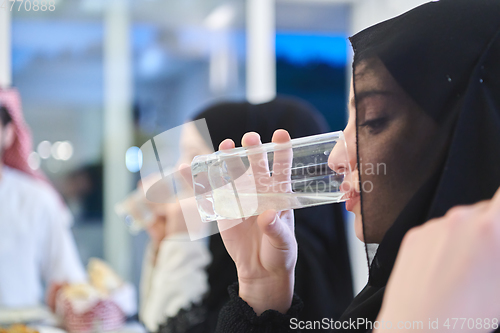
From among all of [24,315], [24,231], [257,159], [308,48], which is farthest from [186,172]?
[308,48]

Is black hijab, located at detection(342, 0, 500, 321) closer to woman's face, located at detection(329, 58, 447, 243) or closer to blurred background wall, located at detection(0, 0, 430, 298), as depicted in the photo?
woman's face, located at detection(329, 58, 447, 243)

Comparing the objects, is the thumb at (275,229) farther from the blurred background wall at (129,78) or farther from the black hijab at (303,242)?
the blurred background wall at (129,78)

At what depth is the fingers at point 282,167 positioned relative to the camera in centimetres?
48

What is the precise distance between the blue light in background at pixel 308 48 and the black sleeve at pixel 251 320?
1.25 metres

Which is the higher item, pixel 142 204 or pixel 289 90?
pixel 289 90

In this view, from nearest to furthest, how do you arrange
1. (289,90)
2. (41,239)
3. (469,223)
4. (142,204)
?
(469,223) → (142,204) → (41,239) → (289,90)

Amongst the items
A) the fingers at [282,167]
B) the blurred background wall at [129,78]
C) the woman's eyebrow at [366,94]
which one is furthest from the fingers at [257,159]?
the blurred background wall at [129,78]

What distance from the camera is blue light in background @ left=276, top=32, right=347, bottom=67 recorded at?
1760 mm

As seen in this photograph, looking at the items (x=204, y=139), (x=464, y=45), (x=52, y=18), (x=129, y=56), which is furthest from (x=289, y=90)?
(x=464, y=45)

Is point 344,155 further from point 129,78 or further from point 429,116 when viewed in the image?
point 129,78

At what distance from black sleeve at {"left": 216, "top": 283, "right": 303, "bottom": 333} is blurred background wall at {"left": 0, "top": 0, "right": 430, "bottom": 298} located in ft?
5.52

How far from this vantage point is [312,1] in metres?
2.22

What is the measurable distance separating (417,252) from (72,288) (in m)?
1.15

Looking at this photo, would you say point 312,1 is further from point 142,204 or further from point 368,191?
point 368,191
